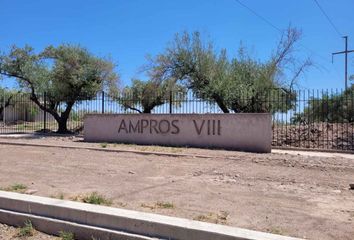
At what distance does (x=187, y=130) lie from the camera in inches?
692

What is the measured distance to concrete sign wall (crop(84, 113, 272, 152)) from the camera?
16.0 meters

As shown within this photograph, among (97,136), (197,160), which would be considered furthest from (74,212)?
(97,136)

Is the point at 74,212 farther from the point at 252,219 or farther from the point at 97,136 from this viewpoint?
the point at 97,136

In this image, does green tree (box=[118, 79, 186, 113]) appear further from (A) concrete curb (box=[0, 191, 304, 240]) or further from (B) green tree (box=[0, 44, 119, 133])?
(A) concrete curb (box=[0, 191, 304, 240])

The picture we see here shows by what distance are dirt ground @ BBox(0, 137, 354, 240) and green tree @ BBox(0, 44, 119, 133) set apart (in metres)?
11.9

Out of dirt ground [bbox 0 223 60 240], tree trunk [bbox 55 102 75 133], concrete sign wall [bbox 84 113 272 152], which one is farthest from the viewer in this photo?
tree trunk [bbox 55 102 75 133]

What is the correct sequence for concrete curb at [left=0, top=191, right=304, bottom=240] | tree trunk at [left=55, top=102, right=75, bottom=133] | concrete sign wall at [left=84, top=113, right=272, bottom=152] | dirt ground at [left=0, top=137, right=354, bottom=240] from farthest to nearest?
tree trunk at [left=55, top=102, right=75, bottom=133], concrete sign wall at [left=84, top=113, right=272, bottom=152], dirt ground at [left=0, top=137, right=354, bottom=240], concrete curb at [left=0, top=191, right=304, bottom=240]

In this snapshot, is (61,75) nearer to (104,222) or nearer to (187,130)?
(187,130)

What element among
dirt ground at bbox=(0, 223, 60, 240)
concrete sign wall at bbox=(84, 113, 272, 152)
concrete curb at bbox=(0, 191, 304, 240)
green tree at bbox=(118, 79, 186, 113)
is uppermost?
green tree at bbox=(118, 79, 186, 113)

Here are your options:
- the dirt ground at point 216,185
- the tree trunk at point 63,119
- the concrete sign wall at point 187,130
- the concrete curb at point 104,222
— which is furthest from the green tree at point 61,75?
the concrete curb at point 104,222

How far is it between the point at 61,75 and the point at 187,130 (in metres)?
11.4

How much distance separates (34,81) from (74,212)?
23.0 meters

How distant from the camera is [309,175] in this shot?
10258 millimetres

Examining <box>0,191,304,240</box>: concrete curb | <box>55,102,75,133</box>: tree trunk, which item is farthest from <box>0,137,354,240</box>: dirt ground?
<box>55,102,75,133</box>: tree trunk
